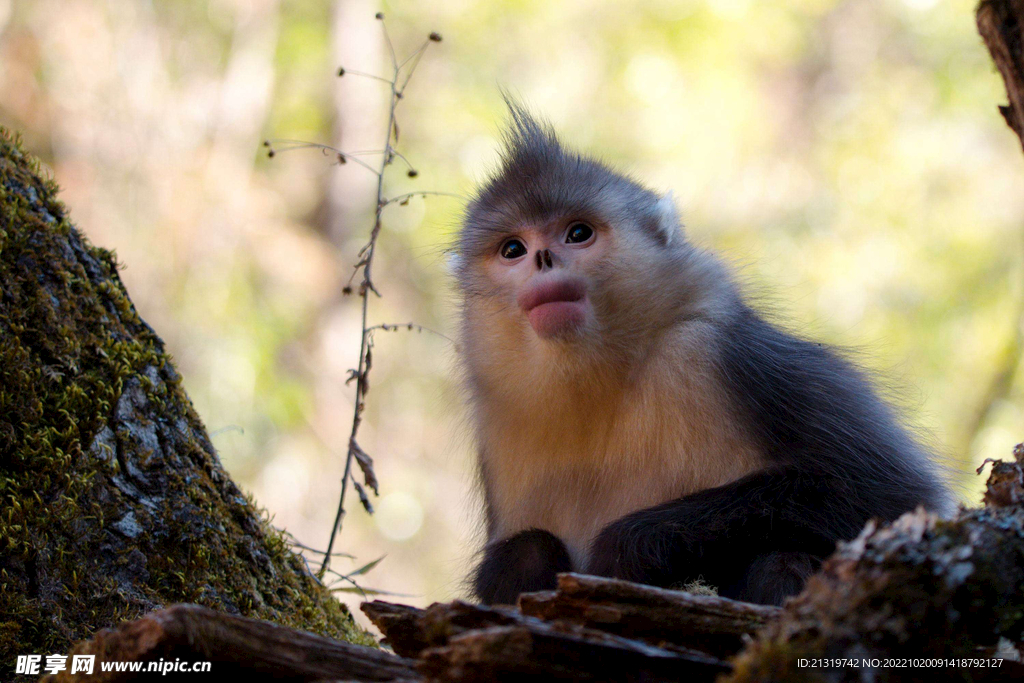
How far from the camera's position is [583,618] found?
2.00 meters

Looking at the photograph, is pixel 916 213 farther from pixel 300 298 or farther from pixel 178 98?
pixel 178 98

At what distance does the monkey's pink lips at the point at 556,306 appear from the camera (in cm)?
344

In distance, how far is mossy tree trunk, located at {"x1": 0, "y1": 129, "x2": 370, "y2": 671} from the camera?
9.46 ft

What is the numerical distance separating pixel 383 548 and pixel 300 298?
12.8 ft

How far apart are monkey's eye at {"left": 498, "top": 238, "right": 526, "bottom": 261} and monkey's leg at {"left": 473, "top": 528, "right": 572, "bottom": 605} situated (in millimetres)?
1207

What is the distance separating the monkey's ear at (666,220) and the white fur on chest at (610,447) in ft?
2.34

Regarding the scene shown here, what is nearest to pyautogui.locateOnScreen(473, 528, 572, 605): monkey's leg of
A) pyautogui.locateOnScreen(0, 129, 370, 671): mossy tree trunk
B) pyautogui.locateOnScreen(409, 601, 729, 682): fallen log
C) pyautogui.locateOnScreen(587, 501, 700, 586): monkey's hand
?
pyautogui.locateOnScreen(587, 501, 700, 586): monkey's hand

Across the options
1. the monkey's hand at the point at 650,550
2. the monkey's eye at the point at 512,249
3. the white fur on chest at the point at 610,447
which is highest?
the monkey's eye at the point at 512,249

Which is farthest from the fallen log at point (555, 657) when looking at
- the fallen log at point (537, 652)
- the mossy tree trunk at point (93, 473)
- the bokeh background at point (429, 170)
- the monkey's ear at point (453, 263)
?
the bokeh background at point (429, 170)

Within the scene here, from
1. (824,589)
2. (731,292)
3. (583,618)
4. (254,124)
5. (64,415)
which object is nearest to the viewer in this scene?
(824,589)

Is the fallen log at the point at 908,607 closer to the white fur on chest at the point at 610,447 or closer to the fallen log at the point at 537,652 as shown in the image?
the fallen log at the point at 537,652

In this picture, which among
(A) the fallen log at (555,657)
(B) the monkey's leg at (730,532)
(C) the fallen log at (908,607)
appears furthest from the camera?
(B) the monkey's leg at (730,532)

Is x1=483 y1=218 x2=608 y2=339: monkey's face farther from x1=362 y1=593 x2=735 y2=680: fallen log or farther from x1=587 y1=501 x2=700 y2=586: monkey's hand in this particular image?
x1=362 y1=593 x2=735 y2=680: fallen log

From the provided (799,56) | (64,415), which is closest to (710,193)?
(799,56)
